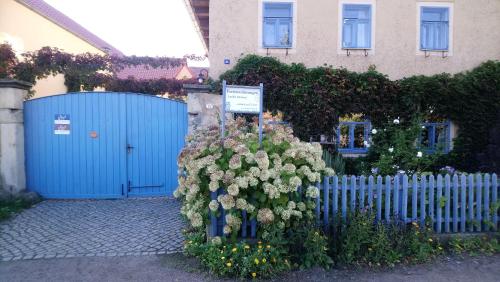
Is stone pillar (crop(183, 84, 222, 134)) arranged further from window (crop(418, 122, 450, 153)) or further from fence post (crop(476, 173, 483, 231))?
window (crop(418, 122, 450, 153))

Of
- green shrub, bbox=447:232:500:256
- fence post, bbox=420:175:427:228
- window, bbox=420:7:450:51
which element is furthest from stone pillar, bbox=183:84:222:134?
window, bbox=420:7:450:51

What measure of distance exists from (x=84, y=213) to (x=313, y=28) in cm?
622

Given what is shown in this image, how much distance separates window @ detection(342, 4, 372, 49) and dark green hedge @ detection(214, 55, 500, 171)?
74 centimetres

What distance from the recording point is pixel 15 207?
6.37 meters

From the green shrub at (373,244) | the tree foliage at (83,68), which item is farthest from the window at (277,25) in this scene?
the green shrub at (373,244)

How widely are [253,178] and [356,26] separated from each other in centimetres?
621

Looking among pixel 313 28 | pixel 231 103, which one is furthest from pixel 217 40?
pixel 231 103

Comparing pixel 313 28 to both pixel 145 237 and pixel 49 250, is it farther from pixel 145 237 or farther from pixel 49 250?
pixel 49 250

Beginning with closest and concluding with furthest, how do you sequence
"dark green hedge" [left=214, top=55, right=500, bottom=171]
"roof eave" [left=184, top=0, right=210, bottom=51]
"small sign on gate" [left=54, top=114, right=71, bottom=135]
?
"small sign on gate" [left=54, top=114, right=71, bottom=135], "dark green hedge" [left=214, top=55, right=500, bottom=171], "roof eave" [left=184, top=0, right=210, bottom=51]

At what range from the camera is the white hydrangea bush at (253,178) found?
3893mm

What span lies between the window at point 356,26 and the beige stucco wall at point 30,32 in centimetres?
936

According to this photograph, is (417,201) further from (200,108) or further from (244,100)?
(200,108)

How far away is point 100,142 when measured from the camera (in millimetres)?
7191

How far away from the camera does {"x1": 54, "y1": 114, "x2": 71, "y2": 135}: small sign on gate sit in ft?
23.4
